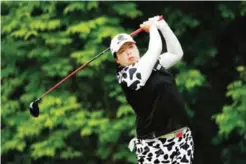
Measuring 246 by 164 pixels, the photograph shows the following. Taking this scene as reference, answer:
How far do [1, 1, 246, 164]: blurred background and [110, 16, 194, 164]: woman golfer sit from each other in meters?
4.15

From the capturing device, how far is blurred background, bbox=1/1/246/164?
8555 millimetres

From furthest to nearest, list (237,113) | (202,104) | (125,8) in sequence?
1. (202,104)
2. (125,8)
3. (237,113)

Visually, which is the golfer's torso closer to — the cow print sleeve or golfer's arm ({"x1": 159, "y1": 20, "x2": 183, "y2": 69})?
the cow print sleeve

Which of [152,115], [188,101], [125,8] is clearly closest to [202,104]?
[188,101]

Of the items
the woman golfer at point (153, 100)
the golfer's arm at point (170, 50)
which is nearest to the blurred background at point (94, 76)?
the golfer's arm at point (170, 50)

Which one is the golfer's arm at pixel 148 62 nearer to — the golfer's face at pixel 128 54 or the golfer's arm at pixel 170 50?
the golfer's face at pixel 128 54

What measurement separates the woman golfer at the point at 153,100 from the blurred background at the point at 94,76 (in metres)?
4.15

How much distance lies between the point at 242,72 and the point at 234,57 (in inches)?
37.3

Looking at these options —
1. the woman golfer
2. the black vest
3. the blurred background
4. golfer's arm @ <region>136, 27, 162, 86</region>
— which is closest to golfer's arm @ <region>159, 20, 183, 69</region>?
the woman golfer

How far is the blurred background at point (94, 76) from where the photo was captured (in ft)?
28.1

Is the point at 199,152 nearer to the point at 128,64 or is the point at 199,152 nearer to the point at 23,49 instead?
the point at 23,49

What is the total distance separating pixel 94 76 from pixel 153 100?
494 cm

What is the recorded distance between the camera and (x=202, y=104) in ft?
30.7

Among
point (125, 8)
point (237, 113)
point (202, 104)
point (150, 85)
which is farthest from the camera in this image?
point (202, 104)
